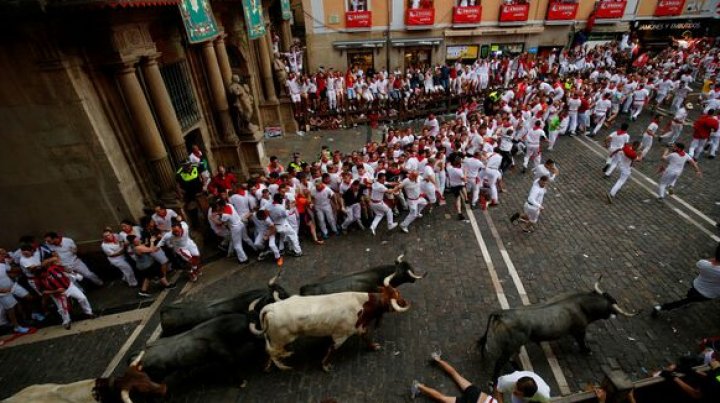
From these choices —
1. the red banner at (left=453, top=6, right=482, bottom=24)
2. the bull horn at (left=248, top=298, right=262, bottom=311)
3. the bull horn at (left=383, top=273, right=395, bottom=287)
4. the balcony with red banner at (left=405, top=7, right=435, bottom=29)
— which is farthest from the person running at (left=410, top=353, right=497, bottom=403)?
the red banner at (left=453, top=6, right=482, bottom=24)

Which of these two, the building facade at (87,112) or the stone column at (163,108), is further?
the stone column at (163,108)

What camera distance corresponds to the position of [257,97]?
16625 millimetres

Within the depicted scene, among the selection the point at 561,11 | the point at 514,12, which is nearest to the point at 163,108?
the point at 514,12

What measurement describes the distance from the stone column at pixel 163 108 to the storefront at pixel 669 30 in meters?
31.2

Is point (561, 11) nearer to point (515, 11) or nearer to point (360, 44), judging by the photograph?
point (515, 11)

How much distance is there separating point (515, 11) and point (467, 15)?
3240mm

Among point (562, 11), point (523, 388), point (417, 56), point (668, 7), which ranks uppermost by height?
point (562, 11)

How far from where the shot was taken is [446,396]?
5656 mm

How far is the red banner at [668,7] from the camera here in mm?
25453

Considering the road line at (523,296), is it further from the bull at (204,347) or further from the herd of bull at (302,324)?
the bull at (204,347)

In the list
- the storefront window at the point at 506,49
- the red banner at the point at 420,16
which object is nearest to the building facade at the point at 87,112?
the red banner at the point at 420,16

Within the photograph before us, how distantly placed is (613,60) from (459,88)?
12.0 meters

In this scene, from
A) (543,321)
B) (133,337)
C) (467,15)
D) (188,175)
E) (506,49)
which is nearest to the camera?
(543,321)

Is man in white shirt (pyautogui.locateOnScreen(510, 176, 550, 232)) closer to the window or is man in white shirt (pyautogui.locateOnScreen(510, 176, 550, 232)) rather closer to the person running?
the person running
